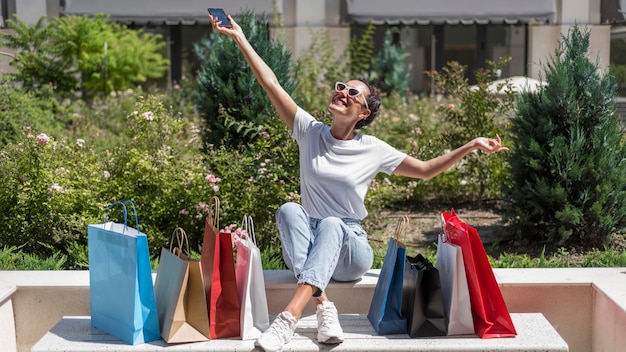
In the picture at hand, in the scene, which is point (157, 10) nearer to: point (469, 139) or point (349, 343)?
point (469, 139)

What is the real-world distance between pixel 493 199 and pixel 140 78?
7838mm

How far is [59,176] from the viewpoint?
5695 millimetres

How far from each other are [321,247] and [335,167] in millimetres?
479

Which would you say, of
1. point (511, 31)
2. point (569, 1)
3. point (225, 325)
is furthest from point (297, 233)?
point (511, 31)

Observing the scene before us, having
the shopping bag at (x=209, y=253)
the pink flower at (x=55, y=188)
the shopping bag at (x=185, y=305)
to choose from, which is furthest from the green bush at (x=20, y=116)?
the shopping bag at (x=185, y=305)

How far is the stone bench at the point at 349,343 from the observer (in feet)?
11.6

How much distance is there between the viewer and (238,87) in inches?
271

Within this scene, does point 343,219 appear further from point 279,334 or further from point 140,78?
point 140,78

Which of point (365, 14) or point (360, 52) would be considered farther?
point (365, 14)

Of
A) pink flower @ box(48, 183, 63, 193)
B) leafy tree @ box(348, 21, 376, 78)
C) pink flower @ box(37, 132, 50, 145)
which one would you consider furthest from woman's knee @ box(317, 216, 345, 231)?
leafy tree @ box(348, 21, 376, 78)

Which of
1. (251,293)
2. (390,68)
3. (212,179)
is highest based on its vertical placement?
(390,68)

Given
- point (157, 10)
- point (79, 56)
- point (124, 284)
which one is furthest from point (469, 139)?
point (157, 10)

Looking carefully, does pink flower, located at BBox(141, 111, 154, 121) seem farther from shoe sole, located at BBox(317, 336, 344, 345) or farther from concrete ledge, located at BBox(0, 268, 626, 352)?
shoe sole, located at BBox(317, 336, 344, 345)

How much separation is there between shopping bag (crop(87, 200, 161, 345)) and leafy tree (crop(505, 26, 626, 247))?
3103 millimetres
